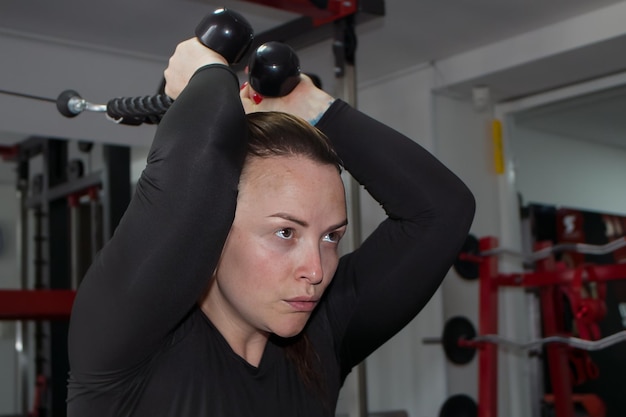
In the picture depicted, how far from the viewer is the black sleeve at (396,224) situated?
97 centimetres

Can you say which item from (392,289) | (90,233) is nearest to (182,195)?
(392,289)

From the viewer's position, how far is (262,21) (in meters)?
3.70

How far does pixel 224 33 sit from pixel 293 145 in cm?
13

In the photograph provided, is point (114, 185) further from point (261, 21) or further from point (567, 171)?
point (567, 171)

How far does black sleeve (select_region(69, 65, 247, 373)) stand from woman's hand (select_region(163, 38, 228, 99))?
0.07 m

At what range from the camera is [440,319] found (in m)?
4.15

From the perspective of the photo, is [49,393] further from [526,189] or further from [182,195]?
[182,195]

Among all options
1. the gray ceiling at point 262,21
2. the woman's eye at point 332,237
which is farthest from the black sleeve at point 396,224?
the gray ceiling at point 262,21

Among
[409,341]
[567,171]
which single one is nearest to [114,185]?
[409,341]

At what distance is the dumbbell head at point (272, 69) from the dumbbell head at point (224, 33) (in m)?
0.06

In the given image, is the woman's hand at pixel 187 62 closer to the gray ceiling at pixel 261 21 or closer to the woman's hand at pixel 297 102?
the woman's hand at pixel 297 102

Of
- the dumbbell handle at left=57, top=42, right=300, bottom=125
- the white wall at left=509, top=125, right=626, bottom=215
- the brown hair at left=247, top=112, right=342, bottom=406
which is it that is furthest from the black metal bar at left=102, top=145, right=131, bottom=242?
the brown hair at left=247, top=112, right=342, bottom=406

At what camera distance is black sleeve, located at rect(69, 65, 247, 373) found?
0.70 meters

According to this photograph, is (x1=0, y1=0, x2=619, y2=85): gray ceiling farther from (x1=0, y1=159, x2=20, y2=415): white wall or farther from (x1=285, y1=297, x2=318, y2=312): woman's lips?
(x1=285, y1=297, x2=318, y2=312): woman's lips
